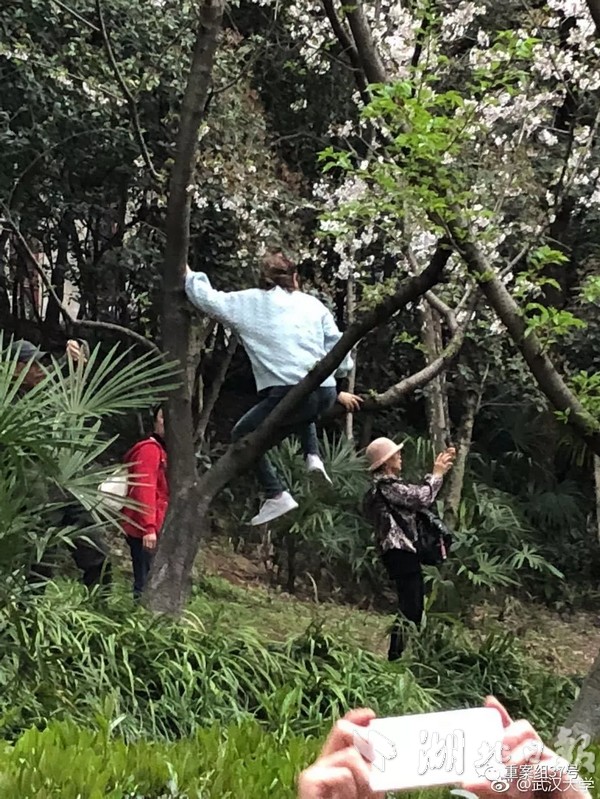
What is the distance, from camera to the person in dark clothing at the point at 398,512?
5.46 meters

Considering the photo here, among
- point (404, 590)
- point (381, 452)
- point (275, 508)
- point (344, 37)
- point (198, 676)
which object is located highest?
point (344, 37)

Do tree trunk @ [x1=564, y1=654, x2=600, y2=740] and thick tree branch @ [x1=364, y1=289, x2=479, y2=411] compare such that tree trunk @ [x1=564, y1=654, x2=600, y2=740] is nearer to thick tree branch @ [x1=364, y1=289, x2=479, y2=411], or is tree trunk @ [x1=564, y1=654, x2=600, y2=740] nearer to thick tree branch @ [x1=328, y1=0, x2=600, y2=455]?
thick tree branch @ [x1=328, y1=0, x2=600, y2=455]

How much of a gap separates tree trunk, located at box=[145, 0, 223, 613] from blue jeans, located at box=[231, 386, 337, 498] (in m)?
0.35

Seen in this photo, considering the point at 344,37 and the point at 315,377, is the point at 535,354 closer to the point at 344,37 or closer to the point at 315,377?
the point at 315,377

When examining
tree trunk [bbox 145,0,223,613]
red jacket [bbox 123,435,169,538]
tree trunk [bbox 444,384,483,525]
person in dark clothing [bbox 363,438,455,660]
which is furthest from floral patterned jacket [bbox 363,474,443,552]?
tree trunk [bbox 444,384,483,525]

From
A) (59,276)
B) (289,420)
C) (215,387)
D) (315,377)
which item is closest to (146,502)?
(289,420)

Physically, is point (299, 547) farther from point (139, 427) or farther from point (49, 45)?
point (49, 45)

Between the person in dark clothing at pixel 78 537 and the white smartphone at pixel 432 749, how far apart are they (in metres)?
3.41

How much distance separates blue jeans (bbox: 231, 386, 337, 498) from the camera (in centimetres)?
516

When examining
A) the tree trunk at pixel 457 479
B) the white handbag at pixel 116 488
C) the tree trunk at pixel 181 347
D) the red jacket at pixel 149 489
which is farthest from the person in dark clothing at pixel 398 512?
the tree trunk at pixel 457 479

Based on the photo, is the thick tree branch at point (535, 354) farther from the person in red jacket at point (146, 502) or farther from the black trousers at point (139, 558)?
the black trousers at point (139, 558)

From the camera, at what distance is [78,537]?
15.3 feet

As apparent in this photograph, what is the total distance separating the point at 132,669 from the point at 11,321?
6885mm

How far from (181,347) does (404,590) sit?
1895 millimetres
